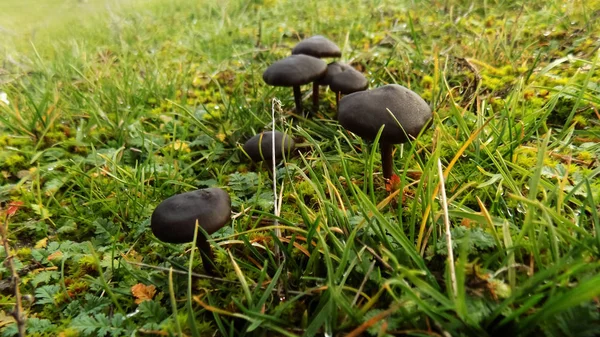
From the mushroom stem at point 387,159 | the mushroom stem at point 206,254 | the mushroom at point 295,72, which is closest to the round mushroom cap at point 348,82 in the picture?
the mushroom at point 295,72

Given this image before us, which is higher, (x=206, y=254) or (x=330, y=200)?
(x=330, y=200)

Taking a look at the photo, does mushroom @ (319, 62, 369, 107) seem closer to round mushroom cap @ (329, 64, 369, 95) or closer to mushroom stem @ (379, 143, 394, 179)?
round mushroom cap @ (329, 64, 369, 95)

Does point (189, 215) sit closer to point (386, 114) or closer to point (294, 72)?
point (386, 114)

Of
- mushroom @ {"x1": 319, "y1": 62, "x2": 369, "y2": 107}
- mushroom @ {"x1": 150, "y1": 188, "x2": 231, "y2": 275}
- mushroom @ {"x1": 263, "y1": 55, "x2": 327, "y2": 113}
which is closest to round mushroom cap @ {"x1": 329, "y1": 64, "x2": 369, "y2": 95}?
mushroom @ {"x1": 319, "y1": 62, "x2": 369, "y2": 107}

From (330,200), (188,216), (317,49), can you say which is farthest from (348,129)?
(317,49)

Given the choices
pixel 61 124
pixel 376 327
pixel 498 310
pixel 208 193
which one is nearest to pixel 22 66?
pixel 61 124

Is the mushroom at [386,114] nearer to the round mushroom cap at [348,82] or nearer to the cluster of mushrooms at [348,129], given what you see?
the cluster of mushrooms at [348,129]
